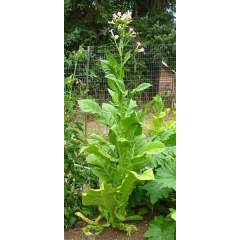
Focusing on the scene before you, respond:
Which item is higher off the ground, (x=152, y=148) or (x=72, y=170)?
(x=152, y=148)

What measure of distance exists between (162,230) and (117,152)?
42 centimetres

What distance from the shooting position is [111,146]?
2.25 m

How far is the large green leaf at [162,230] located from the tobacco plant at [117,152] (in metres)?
0.20

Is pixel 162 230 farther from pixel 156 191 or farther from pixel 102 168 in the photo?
pixel 102 168

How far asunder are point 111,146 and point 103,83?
9.17 feet

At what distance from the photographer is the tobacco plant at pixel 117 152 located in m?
2.14

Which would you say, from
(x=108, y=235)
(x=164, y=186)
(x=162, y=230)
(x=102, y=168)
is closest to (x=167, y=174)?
(x=164, y=186)

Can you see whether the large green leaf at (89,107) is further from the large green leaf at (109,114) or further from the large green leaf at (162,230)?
the large green leaf at (162,230)

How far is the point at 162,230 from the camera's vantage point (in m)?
2.05

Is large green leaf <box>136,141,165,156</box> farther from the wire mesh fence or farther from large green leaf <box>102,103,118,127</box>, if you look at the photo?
the wire mesh fence

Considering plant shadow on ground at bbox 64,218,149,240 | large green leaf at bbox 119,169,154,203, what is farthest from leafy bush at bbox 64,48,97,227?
large green leaf at bbox 119,169,154,203

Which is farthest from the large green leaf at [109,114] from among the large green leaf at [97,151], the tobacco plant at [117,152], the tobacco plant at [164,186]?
the tobacco plant at [164,186]

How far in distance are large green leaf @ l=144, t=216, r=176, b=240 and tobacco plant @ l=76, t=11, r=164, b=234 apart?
7.7 inches

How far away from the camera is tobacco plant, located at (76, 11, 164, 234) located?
214 cm
